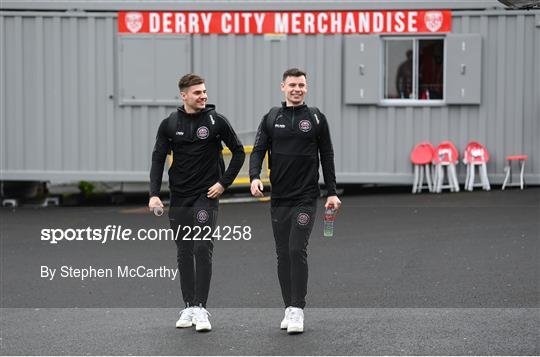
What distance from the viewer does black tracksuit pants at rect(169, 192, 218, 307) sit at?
7.06 m

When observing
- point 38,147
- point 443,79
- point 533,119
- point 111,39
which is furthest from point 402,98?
point 38,147

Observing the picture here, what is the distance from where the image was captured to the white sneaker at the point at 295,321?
286 inches

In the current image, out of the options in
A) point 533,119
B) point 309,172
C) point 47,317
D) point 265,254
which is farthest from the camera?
point 533,119

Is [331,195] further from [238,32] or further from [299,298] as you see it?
[238,32]

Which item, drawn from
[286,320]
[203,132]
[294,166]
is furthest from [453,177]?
[203,132]

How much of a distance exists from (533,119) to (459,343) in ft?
32.1

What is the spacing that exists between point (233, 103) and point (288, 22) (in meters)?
1.55

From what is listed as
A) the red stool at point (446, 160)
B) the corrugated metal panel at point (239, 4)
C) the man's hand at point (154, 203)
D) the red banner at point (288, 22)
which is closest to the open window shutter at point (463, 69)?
the red banner at point (288, 22)

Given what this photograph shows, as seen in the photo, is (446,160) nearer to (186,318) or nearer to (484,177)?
(484,177)

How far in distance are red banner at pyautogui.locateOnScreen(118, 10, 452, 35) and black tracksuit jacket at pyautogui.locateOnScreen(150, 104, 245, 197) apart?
9325 millimetres

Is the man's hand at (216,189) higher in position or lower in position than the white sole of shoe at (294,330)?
higher

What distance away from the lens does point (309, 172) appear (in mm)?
7020

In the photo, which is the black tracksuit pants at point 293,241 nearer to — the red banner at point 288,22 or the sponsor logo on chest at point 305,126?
the sponsor logo on chest at point 305,126

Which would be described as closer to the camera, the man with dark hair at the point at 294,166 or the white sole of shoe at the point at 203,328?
the man with dark hair at the point at 294,166
